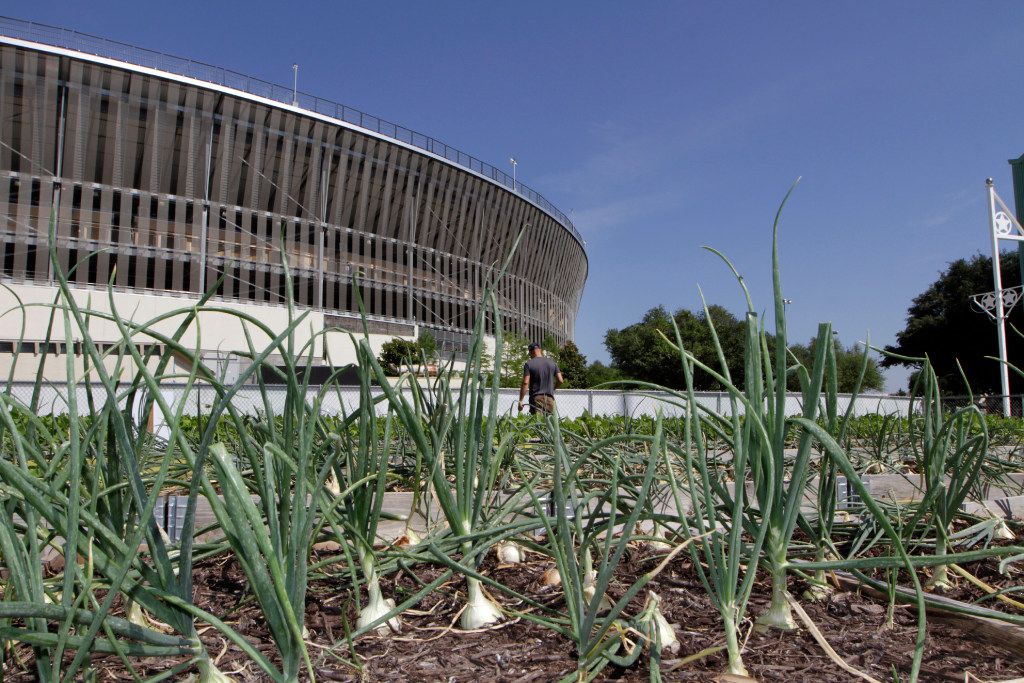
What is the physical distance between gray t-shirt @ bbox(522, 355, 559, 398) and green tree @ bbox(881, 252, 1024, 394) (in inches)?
1326

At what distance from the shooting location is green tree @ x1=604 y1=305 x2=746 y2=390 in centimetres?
5247

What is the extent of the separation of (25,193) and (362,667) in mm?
39975

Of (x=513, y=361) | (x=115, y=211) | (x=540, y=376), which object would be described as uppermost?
(x=115, y=211)

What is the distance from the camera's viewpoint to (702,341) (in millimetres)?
55281

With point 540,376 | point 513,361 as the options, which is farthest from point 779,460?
point 513,361

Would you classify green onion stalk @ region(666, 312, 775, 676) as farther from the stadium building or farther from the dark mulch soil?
the stadium building

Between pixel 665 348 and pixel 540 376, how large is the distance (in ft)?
146

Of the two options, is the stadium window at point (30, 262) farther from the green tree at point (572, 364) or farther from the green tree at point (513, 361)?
the green tree at point (572, 364)

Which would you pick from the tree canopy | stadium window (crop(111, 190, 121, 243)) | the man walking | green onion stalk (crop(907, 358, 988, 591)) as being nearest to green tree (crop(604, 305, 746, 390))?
the tree canopy

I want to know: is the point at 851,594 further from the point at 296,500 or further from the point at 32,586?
the point at 32,586

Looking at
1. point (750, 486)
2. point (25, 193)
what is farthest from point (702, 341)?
point (750, 486)

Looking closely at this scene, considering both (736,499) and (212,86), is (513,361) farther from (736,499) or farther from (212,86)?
(736,499)

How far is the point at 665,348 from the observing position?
5047cm

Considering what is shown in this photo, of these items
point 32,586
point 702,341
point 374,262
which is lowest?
point 32,586
